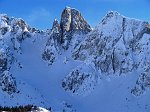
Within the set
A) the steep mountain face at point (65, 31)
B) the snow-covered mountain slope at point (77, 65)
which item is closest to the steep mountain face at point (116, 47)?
the snow-covered mountain slope at point (77, 65)

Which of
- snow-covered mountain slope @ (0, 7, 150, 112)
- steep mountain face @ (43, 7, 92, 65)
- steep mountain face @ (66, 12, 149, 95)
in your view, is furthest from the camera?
steep mountain face @ (43, 7, 92, 65)

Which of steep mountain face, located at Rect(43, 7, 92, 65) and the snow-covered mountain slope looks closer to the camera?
the snow-covered mountain slope

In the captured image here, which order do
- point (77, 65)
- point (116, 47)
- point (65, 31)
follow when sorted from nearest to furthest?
1. point (116, 47)
2. point (77, 65)
3. point (65, 31)

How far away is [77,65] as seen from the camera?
424 ft

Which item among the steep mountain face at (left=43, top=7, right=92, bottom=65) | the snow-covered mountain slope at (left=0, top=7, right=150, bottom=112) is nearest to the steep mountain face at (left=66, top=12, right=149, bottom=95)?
the snow-covered mountain slope at (left=0, top=7, right=150, bottom=112)

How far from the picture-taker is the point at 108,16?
447 ft

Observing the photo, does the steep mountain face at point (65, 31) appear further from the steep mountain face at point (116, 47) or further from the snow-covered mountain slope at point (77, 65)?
the steep mountain face at point (116, 47)

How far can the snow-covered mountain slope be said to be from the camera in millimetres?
111312

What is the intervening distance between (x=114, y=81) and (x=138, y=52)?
37.5 ft

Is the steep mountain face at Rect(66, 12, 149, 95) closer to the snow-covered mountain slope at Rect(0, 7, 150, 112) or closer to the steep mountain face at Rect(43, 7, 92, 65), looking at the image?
the snow-covered mountain slope at Rect(0, 7, 150, 112)

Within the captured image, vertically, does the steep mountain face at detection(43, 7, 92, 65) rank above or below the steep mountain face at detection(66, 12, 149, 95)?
above

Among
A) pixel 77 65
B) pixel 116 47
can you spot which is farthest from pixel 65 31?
pixel 116 47

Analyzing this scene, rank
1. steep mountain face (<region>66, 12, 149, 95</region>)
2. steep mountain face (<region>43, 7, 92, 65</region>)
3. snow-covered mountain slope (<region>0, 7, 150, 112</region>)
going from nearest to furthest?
snow-covered mountain slope (<region>0, 7, 150, 112</region>) < steep mountain face (<region>66, 12, 149, 95</region>) < steep mountain face (<region>43, 7, 92, 65</region>)

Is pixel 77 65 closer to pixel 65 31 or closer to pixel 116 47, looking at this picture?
pixel 116 47
